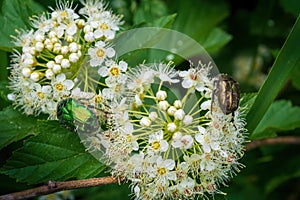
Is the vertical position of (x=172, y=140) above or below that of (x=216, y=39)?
above

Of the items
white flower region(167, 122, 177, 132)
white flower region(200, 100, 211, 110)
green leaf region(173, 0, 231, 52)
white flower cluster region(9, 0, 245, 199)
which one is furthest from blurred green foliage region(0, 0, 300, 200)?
white flower region(167, 122, 177, 132)

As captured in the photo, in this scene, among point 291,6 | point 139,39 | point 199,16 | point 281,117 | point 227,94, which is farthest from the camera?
point 199,16

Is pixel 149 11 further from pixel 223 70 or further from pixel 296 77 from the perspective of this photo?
pixel 296 77

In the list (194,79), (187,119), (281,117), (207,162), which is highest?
(194,79)

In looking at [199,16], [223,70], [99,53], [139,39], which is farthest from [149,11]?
[99,53]

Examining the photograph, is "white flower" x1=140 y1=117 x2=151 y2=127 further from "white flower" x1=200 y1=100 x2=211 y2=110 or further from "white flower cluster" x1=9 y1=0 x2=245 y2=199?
"white flower" x1=200 y1=100 x2=211 y2=110

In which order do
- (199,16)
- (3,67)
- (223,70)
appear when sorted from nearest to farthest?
→ (3,67) → (199,16) → (223,70)

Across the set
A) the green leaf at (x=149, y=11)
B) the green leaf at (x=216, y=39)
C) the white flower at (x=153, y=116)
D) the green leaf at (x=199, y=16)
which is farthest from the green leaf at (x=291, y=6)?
the white flower at (x=153, y=116)
